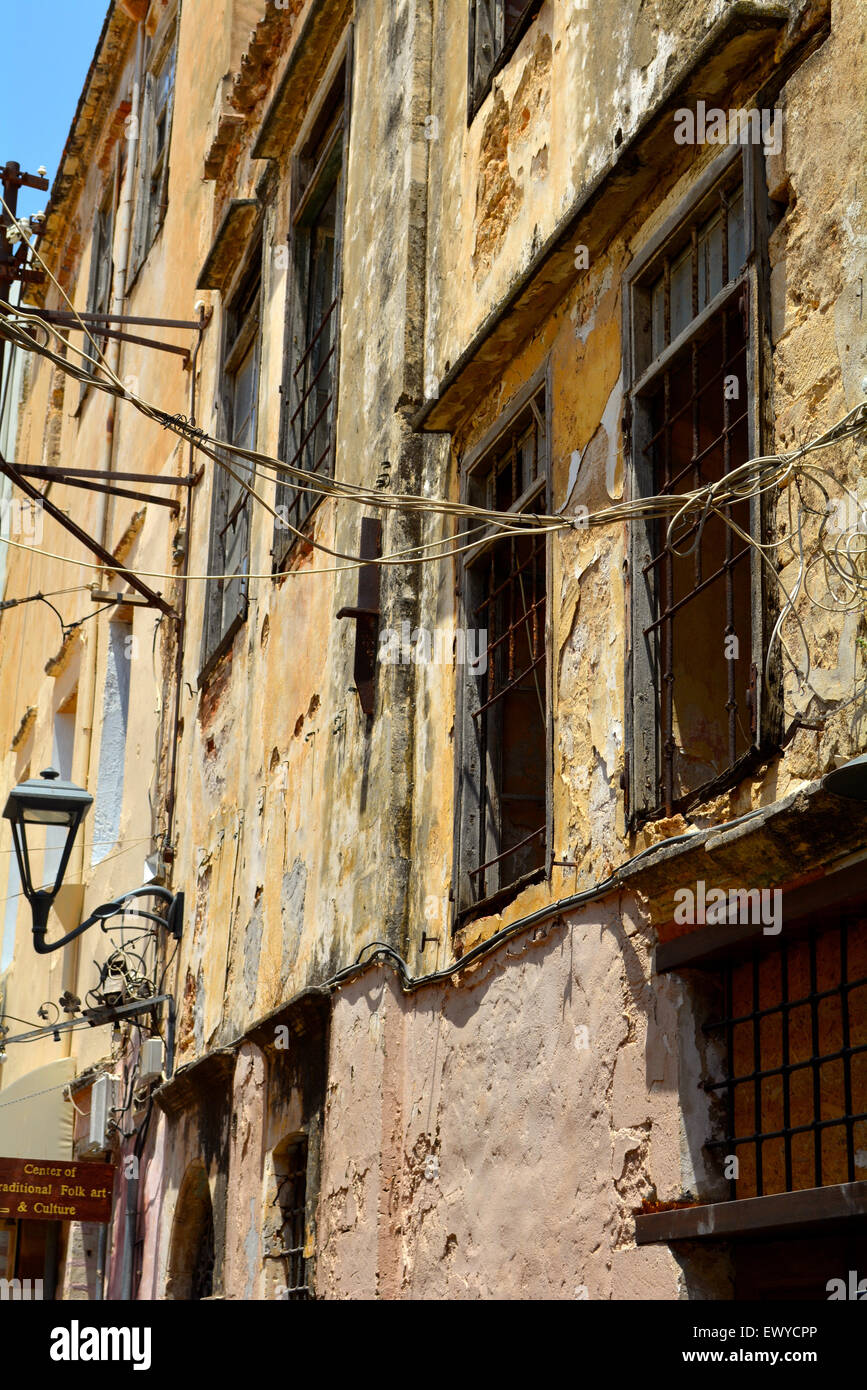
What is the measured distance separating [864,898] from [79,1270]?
35.7 ft

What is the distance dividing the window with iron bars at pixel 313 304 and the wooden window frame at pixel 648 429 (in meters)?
3.90

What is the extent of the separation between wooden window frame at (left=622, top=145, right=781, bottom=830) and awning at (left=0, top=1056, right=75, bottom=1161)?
9.76 metres

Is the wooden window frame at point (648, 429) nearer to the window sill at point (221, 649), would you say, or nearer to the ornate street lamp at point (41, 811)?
the ornate street lamp at point (41, 811)

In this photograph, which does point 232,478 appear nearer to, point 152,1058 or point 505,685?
point 152,1058

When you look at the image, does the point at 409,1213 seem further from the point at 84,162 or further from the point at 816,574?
the point at 84,162

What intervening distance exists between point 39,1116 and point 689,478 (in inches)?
396

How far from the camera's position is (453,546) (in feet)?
25.9

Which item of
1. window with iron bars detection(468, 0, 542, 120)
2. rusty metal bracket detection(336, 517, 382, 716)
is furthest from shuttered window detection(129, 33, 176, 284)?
rusty metal bracket detection(336, 517, 382, 716)

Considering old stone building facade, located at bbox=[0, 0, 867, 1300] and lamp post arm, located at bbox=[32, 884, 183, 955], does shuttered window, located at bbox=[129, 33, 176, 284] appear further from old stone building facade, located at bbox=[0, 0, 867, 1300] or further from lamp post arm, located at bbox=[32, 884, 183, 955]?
lamp post arm, located at bbox=[32, 884, 183, 955]

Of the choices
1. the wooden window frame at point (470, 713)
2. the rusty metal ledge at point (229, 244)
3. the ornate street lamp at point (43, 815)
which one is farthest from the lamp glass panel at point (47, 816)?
the rusty metal ledge at point (229, 244)

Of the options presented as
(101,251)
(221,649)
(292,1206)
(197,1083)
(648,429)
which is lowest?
(292,1206)

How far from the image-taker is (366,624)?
8500mm

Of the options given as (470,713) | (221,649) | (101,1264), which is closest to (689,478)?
Answer: (470,713)

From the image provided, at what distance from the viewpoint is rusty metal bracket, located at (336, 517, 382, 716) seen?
8453 millimetres
